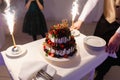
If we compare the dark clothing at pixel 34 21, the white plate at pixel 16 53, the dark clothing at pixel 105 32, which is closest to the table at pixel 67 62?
the white plate at pixel 16 53

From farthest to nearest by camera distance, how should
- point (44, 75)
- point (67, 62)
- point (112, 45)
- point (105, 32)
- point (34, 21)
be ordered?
point (34, 21) < point (105, 32) < point (112, 45) < point (67, 62) < point (44, 75)

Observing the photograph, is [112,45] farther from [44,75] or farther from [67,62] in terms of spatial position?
[44,75]

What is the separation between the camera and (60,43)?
1167 millimetres

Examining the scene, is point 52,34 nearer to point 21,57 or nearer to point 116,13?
point 21,57

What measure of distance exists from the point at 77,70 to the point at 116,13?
0.77 meters

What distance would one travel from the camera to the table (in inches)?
43.3

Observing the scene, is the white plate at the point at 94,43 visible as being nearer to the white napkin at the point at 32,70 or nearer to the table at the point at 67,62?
A: the table at the point at 67,62

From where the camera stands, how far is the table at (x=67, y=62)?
110 centimetres

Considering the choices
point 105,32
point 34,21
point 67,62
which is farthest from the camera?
point 34,21

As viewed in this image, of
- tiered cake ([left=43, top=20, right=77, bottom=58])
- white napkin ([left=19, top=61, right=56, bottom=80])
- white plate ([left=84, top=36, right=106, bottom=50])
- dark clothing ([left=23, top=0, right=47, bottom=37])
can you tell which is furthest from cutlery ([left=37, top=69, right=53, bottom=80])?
→ dark clothing ([left=23, top=0, right=47, bottom=37])

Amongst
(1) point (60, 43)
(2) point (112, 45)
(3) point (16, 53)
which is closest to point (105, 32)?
(2) point (112, 45)

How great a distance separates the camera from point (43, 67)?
1.04m

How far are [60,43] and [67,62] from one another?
14 centimetres

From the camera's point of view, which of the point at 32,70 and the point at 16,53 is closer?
the point at 32,70
